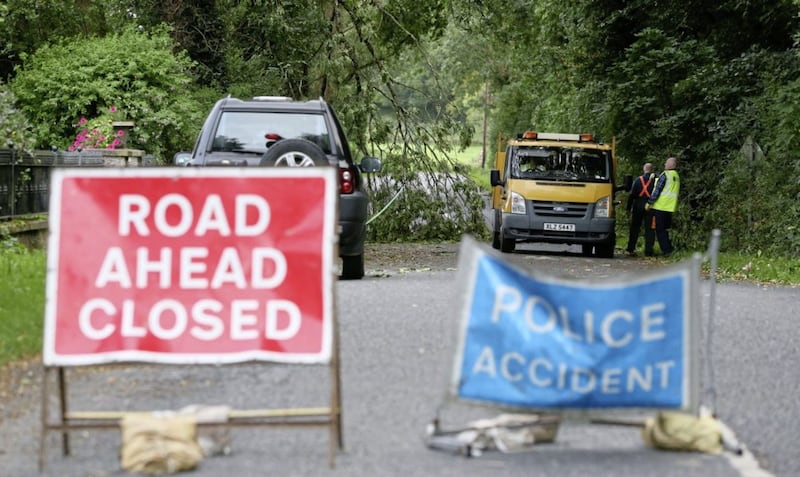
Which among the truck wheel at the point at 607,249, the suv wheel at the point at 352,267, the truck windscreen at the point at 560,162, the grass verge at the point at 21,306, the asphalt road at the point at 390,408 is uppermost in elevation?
the truck windscreen at the point at 560,162

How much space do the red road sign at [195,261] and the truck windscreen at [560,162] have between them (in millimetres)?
18208

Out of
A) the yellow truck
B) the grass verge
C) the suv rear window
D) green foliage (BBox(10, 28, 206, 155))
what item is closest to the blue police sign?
the grass verge

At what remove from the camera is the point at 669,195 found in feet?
81.0

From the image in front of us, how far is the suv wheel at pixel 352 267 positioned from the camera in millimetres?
16062

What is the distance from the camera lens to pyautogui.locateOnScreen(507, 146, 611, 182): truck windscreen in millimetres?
25031

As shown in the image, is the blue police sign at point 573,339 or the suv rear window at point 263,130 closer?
the blue police sign at point 573,339

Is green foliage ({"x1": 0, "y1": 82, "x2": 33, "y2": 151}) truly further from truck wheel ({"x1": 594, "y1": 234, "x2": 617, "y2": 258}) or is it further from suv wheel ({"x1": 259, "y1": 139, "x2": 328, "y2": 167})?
truck wheel ({"x1": 594, "y1": 234, "x2": 617, "y2": 258})

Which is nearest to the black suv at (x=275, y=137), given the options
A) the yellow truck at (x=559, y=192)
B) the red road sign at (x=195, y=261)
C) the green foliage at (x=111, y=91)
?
the red road sign at (x=195, y=261)

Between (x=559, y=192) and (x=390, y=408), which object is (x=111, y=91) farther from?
(x=390, y=408)

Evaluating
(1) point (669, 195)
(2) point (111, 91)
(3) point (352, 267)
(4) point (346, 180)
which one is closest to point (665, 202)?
(1) point (669, 195)

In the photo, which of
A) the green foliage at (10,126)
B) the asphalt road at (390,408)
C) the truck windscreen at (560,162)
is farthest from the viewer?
the truck windscreen at (560,162)

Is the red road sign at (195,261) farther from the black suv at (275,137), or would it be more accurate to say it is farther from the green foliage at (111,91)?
the green foliage at (111,91)

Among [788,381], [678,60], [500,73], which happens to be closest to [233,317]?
[788,381]

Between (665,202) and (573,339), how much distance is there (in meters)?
18.4
